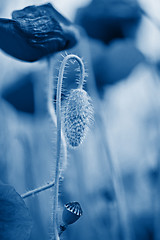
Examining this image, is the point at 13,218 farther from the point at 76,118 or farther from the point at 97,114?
the point at 97,114

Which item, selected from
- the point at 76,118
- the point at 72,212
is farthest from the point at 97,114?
the point at 72,212

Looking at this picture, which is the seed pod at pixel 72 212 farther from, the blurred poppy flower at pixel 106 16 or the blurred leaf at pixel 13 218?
the blurred poppy flower at pixel 106 16

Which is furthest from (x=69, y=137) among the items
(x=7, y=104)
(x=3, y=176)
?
(x=7, y=104)

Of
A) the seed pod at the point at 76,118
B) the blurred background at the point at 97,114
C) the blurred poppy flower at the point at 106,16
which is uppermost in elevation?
the blurred poppy flower at the point at 106,16

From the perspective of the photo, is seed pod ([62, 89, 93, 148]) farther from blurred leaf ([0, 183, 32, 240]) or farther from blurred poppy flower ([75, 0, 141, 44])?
blurred poppy flower ([75, 0, 141, 44])

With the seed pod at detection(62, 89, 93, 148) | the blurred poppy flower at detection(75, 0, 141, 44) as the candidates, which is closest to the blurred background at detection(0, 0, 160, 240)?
the blurred poppy flower at detection(75, 0, 141, 44)

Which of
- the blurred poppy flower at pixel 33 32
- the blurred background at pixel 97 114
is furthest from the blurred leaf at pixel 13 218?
the blurred background at pixel 97 114
